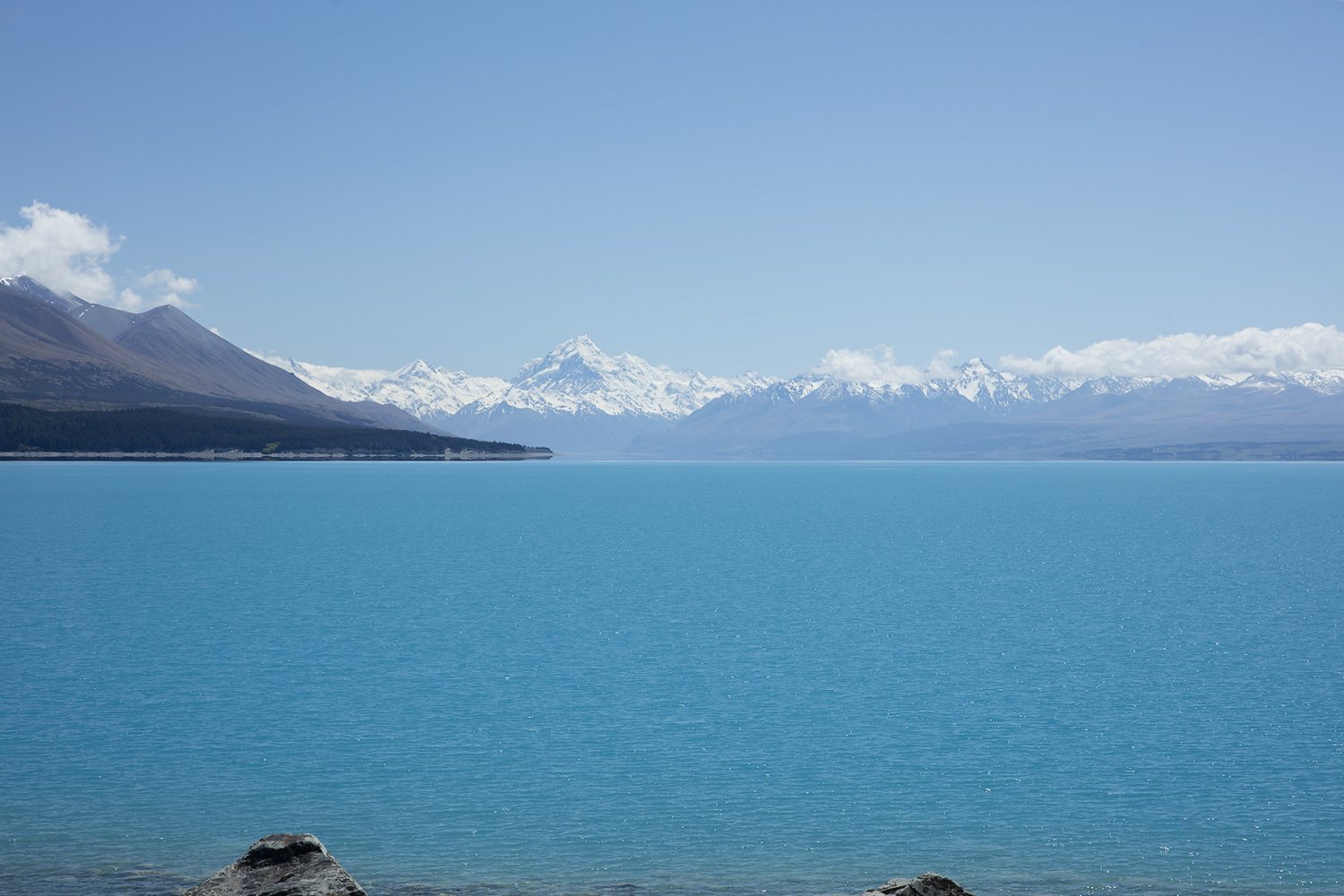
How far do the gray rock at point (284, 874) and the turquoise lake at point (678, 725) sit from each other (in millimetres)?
4340

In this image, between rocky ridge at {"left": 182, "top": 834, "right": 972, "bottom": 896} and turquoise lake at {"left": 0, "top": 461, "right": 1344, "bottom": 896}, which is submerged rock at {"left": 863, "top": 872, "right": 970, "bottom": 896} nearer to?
rocky ridge at {"left": 182, "top": 834, "right": 972, "bottom": 896}

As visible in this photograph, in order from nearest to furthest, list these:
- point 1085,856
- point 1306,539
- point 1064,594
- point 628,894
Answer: point 628,894 → point 1085,856 → point 1064,594 → point 1306,539

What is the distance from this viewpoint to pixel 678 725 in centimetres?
3041

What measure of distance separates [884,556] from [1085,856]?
5528 cm

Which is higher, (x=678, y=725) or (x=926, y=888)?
(x=926, y=888)

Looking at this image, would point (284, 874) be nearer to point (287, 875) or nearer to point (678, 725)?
point (287, 875)

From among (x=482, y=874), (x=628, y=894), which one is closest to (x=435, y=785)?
(x=482, y=874)

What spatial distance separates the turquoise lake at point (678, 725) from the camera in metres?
21.3

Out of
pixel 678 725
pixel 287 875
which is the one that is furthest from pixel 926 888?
pixel 678 725

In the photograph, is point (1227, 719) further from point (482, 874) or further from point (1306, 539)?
point (1306, 539)

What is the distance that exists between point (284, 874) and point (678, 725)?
15637mm

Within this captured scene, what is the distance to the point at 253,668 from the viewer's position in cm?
3719

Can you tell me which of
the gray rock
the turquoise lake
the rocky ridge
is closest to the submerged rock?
the rocky ridge

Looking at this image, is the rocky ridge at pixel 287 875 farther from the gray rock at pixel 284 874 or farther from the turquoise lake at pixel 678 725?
the turquoise lake at pixel 678 725
